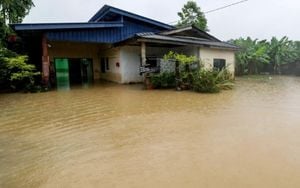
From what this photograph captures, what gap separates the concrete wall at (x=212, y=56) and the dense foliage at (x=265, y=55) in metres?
5.74

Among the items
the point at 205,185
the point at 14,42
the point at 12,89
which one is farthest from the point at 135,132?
the point at 14,42

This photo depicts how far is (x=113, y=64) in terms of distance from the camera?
1766cm

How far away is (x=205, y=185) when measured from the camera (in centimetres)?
339

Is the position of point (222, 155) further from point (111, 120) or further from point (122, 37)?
point (122, 37)

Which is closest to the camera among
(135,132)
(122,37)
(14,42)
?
(135,132)

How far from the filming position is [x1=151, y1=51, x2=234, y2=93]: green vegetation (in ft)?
39.2

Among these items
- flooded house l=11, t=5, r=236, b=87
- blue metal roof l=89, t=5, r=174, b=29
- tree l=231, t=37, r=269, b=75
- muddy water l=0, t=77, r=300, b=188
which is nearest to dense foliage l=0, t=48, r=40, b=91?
flooded house l=11, t=5, r=236, b=87

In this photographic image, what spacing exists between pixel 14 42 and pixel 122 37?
5988mm

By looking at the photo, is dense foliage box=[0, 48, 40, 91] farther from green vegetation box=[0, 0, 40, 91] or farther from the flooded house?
the flooded house

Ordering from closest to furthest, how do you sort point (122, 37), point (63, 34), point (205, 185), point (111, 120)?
point (205, 185) < point (111, 120) < point (63, 34) < point (122, 37)

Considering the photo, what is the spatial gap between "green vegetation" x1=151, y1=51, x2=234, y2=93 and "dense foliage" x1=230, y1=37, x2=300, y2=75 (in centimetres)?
1111

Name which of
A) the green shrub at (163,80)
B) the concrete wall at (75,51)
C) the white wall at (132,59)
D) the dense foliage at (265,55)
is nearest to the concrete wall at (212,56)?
the white wall at (132,59)

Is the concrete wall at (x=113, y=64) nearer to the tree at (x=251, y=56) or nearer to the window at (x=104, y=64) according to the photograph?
the window at (x=104, y=64)

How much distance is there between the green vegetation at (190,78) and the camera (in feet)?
39.2
